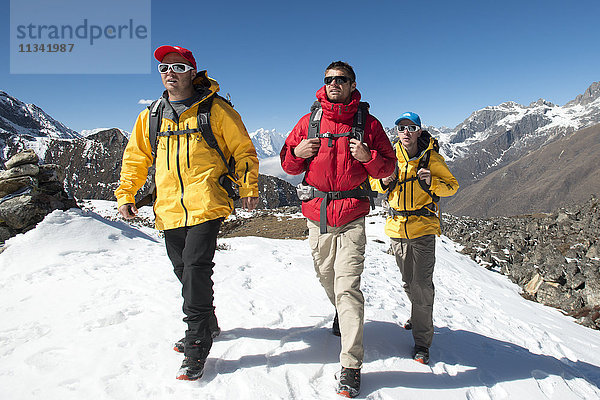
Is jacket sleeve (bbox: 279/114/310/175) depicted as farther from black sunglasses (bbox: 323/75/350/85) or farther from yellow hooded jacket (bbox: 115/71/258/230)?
black sunglasses (bbox: 323/75/350/85)

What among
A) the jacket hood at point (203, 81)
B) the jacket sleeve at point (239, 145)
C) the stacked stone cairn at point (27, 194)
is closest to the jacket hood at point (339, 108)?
the jacket sleeve at point (239, 145)

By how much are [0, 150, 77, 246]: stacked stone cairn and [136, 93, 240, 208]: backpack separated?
930 centimetres

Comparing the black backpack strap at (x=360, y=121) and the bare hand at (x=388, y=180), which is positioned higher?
the black backpack strap at (x=360, y=121)

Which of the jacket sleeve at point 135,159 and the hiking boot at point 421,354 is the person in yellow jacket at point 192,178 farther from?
the hiking boot at point 421,354

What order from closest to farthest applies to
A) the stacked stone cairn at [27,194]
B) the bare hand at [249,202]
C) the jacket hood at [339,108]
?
the jacket hood at [339,108] → the bare hand at [249,202] → the stacked stone cairn at [27,194]

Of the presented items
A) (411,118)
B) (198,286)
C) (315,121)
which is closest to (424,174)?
(411,118)

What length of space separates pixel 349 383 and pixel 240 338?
1.71 meters

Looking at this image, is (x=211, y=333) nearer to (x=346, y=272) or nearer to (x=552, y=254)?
(x=346, y=272)

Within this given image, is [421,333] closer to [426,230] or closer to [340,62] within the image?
[426,230]

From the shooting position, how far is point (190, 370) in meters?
3.58

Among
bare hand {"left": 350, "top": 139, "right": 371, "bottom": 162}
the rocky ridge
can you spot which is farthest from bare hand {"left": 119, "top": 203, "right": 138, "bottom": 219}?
the rocky ridge

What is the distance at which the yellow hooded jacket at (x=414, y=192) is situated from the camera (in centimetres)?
494

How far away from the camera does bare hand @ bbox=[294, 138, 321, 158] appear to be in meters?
3.93

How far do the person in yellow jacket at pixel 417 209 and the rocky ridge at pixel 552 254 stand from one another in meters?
9.48
